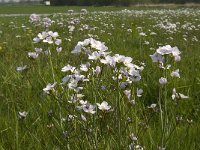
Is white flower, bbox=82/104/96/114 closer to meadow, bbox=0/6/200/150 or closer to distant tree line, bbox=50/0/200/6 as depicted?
meadow, bbox=0/6/200/150

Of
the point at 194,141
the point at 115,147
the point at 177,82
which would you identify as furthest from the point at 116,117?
the point at 177,82

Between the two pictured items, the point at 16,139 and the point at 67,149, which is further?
the point at 16,139

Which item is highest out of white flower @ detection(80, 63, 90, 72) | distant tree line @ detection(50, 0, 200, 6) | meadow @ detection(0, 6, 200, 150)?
white flower @ detection(80, 63, 90, 72)

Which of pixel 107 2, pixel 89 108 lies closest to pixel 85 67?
pixel 89 108

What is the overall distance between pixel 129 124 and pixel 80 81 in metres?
0.48

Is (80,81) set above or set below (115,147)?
above

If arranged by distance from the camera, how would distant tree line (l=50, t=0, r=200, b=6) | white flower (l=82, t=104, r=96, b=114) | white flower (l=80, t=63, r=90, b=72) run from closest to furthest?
white flower (l=82, t=104, r=96, b=114) < white flower (l=80, t=63, r=90, b=72) < distant tree line (l=50, t=0, r=200, b=6)

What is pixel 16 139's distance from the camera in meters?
2.94

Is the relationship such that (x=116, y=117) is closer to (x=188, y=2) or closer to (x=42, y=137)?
(x=42, y=137)

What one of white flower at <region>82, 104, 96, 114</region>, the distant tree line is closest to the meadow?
white flower at <region>82, 104, 96, 114</region>

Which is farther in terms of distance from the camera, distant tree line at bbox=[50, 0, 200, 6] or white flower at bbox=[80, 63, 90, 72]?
distant tree line at bbox=[50, 0, 200, 6]

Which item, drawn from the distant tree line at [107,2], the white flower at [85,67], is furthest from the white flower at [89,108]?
the distant tree line at [107,2]

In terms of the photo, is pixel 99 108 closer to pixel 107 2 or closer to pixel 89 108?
pixel 89 108

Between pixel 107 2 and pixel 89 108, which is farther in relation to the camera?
pixel 107 2
